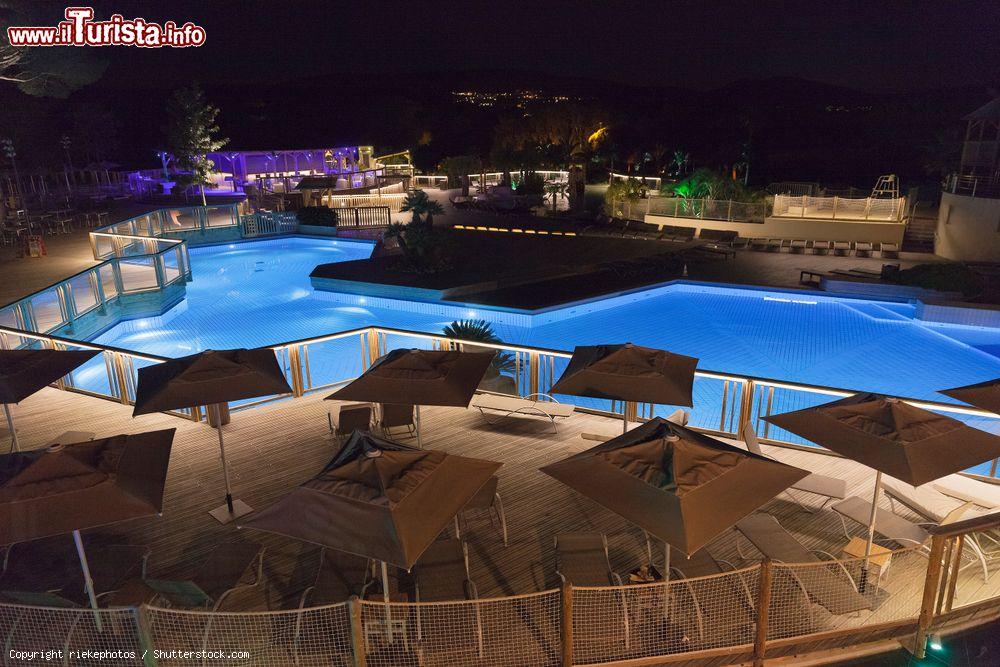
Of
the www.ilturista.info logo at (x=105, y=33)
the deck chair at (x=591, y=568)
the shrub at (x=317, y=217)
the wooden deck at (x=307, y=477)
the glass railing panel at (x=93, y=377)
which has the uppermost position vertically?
the www.ilturista.info logo at (x=105, y=33)

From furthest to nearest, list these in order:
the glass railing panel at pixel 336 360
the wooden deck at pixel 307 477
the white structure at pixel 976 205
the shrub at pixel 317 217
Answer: the shrub at pixel 317 217 < the white structure at pixel 976 205 < the glass railing panel at pixel 336 360 < the wooden deck at pixel 307 477

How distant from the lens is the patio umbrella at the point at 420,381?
607 centimetres

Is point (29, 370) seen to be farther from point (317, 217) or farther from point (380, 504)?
point (317, 217)

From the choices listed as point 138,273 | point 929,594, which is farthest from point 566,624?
point 138,273

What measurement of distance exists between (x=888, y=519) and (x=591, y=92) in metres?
118

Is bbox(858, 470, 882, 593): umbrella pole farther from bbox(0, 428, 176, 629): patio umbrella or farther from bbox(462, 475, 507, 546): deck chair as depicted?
bbox(0, 428, 176, 629): patio umbrella

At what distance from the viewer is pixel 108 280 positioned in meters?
15.0

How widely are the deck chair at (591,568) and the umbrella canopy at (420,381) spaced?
1597 mm

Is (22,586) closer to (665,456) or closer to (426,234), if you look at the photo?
(665,456)

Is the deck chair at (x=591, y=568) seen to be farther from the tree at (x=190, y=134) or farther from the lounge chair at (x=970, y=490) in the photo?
the tree at (x=190, y=134)

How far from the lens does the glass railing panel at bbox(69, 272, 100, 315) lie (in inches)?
534

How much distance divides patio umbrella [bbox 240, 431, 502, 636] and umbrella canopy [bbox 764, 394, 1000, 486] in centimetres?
273

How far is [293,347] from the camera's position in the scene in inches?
342

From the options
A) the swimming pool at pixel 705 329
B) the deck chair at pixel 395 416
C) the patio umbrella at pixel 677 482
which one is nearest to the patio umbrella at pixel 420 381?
the deck chair at pixel 395 416
